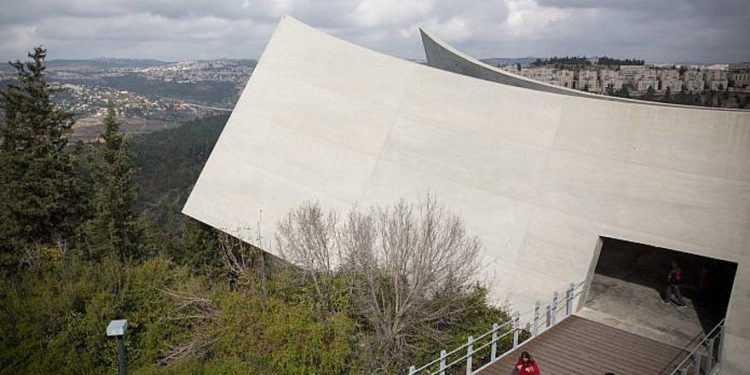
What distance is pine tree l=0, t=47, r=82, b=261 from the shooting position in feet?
69.2

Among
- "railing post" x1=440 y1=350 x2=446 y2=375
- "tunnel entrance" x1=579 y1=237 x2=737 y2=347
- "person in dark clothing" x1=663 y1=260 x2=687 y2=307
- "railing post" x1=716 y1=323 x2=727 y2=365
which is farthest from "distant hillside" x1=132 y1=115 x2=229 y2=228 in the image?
"railing post" x1=716 y1=323 x2=727 y2=365

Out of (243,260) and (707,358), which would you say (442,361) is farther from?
(243,260)

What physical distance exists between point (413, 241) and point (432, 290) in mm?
1015

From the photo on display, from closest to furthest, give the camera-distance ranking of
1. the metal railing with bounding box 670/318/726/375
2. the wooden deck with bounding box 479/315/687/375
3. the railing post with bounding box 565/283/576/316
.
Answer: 1. the metal railing with bounding box 670/318/726/375
2. the wooden deck with bounding box 479/315/687/375
3. the railing post with bounding box 565/283/576/316

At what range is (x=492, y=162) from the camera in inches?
489

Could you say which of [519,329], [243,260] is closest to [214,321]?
[243,260]

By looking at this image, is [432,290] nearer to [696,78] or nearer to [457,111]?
[457,111]

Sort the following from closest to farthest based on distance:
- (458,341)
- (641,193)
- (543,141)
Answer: (458,341) → (641,193) → (543,141)

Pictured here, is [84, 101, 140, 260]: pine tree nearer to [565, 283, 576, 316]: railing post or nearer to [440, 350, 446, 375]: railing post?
[440, 350, 446, 375]: railing post

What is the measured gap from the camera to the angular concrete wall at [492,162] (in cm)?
997

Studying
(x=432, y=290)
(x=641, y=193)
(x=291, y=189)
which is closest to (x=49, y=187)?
(x=291, y=189)

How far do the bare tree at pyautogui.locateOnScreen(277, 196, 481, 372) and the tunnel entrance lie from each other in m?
2.75

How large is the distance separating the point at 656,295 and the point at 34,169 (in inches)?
882

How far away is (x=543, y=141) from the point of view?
11898mm
